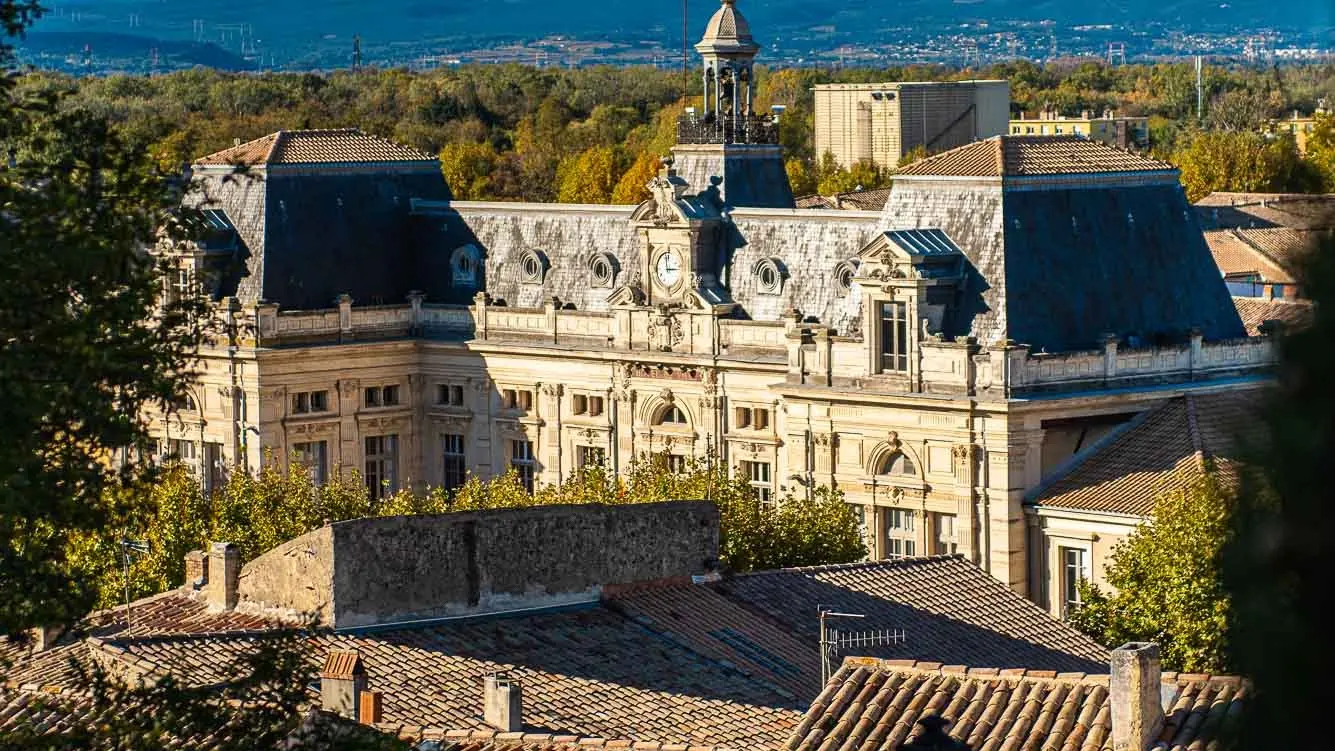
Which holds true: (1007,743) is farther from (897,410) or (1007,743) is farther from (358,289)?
(358,289)

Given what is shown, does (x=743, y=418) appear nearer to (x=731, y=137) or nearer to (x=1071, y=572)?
(x=731, y=137)

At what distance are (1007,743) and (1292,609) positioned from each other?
1657 cm

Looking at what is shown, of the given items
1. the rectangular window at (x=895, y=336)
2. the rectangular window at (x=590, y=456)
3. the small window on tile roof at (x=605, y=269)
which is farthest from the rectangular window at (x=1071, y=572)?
the small window on tile roof at (x=605, y=269)

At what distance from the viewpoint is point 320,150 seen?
8981cm

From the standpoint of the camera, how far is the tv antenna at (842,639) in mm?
39559

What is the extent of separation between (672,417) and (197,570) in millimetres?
39056

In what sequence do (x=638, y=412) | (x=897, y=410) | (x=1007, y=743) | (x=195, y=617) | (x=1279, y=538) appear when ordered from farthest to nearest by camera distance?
(x=638, y=412), (x=897, y=410), (x=195, y=617), (x=1007, y=743), (x=1279, y=538)

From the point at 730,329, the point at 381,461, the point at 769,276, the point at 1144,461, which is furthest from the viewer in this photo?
the point at 381,461

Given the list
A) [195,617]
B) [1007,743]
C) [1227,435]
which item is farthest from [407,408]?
[1227,435]

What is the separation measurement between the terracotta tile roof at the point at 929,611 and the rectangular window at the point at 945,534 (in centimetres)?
2302

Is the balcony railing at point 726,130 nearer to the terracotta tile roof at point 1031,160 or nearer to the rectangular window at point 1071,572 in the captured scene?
the terracotta tile roof at point 1031,160

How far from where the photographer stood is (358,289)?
292 feet

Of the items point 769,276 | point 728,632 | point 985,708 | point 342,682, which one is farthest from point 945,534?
point 985,708

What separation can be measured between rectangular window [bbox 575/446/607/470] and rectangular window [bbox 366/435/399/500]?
5864 millimetres
